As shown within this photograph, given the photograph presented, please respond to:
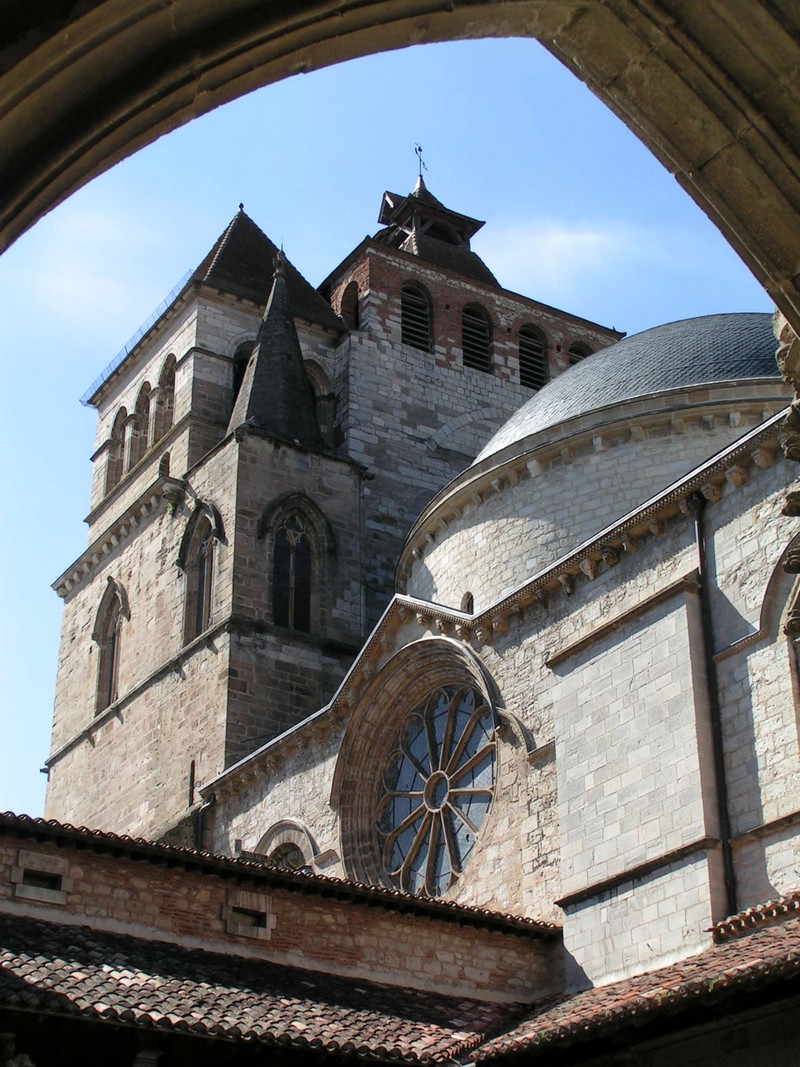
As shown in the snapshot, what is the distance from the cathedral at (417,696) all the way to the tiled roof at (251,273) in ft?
0.34

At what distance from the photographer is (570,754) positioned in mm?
14148

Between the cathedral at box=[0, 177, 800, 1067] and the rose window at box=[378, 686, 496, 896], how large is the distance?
54mm

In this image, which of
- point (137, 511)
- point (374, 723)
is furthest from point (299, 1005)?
point (137, 511)

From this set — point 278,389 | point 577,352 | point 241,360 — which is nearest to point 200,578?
point 278,389

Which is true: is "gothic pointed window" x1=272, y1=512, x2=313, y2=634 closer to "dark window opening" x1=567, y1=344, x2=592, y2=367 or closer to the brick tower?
the brick tower

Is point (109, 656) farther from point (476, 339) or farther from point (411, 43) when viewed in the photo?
point (411, 43)

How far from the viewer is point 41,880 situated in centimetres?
1228

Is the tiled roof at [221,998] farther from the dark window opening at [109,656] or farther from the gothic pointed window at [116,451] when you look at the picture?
the gothic pointed window at [116,451]

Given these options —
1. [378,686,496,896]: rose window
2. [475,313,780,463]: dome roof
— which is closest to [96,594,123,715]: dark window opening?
[475,313,780,463]: dome roof

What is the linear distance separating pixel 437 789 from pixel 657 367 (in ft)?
20.1

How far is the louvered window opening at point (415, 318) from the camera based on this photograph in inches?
1091

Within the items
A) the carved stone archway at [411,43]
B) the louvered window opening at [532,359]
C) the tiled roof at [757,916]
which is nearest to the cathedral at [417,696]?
the tiled roof at [757,916]

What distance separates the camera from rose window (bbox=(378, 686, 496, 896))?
16281mm

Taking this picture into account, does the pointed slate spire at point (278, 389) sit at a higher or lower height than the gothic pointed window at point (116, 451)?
lower
